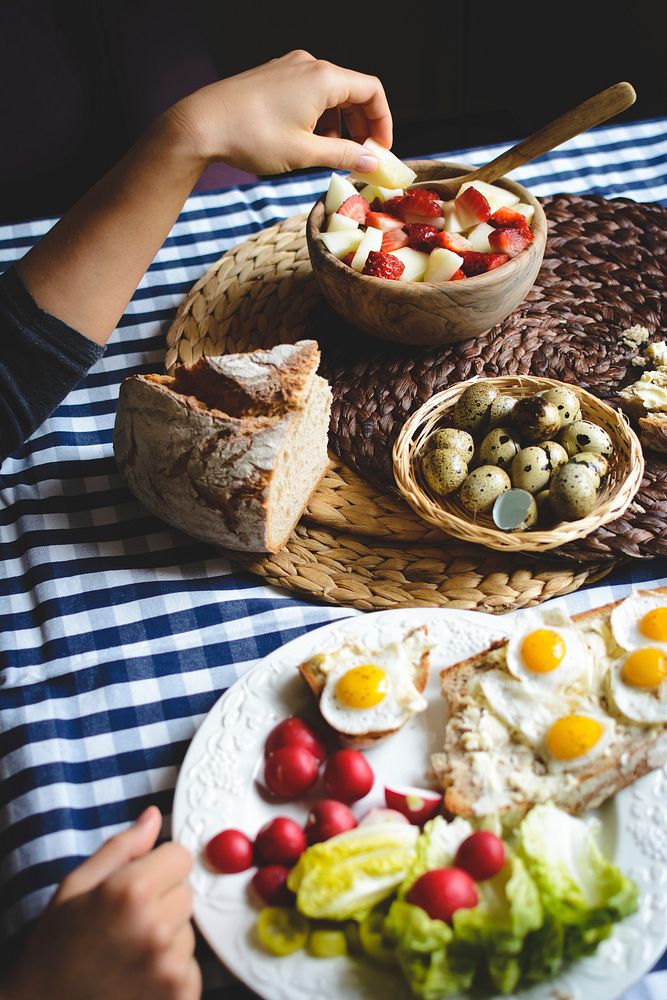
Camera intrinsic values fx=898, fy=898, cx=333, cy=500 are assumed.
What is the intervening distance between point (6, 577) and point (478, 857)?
3.31 feet

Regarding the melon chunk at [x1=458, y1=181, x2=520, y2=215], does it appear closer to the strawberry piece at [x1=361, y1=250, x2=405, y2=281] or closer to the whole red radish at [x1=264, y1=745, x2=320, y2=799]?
the strawberry piece at [x1=361, y1=250, x2=405, y2=281]

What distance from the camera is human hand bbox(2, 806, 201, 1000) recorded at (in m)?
1.00

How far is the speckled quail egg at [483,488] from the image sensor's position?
1.54 meters

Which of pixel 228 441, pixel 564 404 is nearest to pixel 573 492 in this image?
pixel 564 404

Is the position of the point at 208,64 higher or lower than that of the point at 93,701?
higher

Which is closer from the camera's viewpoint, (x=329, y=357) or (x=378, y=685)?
(x=378, y=685)

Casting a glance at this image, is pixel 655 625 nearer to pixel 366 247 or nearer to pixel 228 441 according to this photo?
pixel 228 441

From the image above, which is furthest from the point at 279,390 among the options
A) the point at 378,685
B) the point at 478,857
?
the point at 478,857

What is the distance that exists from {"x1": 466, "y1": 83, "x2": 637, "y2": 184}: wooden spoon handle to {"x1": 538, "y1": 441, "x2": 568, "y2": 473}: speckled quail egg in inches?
27.6

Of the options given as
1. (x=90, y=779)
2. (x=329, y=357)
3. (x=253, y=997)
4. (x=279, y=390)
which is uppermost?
(x=279, y=390)

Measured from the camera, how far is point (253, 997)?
1.15m

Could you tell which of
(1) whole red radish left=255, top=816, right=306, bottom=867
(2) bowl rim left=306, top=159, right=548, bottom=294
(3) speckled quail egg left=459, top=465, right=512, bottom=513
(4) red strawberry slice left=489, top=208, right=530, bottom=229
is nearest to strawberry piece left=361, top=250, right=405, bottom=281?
(2) bowl rim left=306, top=159, right=548, bottom=294

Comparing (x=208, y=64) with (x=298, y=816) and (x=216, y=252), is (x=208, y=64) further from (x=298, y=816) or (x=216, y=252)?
(x=298, y=816)

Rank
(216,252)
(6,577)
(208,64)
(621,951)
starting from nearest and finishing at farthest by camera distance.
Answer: (621,951), (6,577), (216,252), (208,64)
